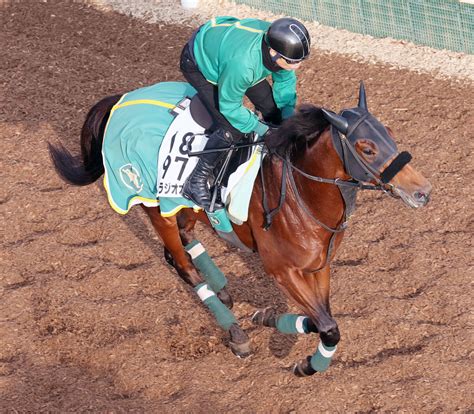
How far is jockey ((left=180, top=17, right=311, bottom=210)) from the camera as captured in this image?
5480 millimetres

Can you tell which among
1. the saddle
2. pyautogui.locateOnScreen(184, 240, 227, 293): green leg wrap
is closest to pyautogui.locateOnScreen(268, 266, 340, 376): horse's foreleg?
the saddle

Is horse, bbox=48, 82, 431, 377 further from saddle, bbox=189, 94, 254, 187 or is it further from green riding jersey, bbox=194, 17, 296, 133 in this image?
green riding jersey, bbox=194, 17, 296, 133

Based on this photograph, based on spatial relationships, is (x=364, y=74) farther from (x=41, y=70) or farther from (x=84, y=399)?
(x=84, y=399)

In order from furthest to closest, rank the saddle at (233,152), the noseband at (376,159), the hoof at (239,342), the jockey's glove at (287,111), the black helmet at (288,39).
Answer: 1. the hoof at (239,342)
2. the jockey's glove at (287,111)
3. the saddle at (233,152)
4. the black helmet at (288,39)
5. the noseband at (376,159)

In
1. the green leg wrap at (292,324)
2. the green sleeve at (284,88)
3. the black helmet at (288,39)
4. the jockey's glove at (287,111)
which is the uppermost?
the black helmet at (288,39)

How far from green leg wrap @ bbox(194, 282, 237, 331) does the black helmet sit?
2.11 metres

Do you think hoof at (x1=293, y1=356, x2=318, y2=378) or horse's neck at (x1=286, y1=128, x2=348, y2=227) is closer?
horse's neck at (x1=286, y1=128, x2=348, y2=227)

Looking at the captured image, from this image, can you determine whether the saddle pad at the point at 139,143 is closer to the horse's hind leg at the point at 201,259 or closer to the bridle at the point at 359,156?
the horse's hind leg at the point at 201,259

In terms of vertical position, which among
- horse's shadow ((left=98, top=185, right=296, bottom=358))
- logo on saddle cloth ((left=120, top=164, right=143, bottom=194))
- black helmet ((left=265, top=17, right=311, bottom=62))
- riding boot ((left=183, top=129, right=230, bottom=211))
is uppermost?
black helmet ((left=265, top=17, right=311, bottom=62))

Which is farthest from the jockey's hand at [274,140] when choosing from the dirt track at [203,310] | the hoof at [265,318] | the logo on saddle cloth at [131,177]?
the dirt track at [203,310]

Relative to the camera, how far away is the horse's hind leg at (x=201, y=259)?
23.2 ft

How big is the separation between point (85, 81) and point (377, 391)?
18.5ft

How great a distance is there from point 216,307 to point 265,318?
1.23 feet

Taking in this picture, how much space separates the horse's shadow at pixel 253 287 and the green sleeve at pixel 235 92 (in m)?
1.77
